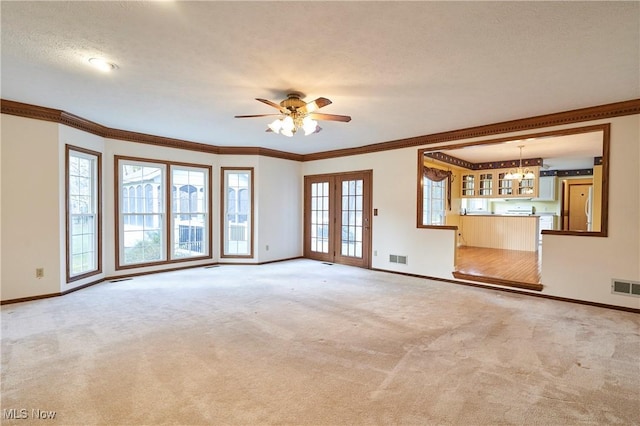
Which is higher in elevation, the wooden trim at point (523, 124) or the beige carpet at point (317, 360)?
the wooden trim at point (523, 124)

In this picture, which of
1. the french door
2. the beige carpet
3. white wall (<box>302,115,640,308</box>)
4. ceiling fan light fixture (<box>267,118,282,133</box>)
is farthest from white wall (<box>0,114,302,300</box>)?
white wall (<box>302,115,640,308</box>)

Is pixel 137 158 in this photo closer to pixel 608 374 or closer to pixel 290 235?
pixel 290 235

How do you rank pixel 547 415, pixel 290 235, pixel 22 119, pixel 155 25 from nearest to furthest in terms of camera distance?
pixel 547 415, pixel 155 25, pixel 22 119, pixel 290 235

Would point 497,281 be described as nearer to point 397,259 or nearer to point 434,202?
point 397,259

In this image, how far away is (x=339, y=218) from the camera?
7.23m

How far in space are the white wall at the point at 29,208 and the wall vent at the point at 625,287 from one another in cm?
748

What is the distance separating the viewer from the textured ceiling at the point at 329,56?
218 cm

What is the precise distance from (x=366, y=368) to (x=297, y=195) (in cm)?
566

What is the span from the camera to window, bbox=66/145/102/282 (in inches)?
187

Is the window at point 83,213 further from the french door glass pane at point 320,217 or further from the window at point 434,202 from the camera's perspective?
the window at point 434,202

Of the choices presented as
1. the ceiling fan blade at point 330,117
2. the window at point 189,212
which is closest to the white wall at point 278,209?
the window at point 189,212

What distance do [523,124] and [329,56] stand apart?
342cm

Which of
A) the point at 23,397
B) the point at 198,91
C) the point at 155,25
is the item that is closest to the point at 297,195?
the point at 198,91

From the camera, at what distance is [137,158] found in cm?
579
